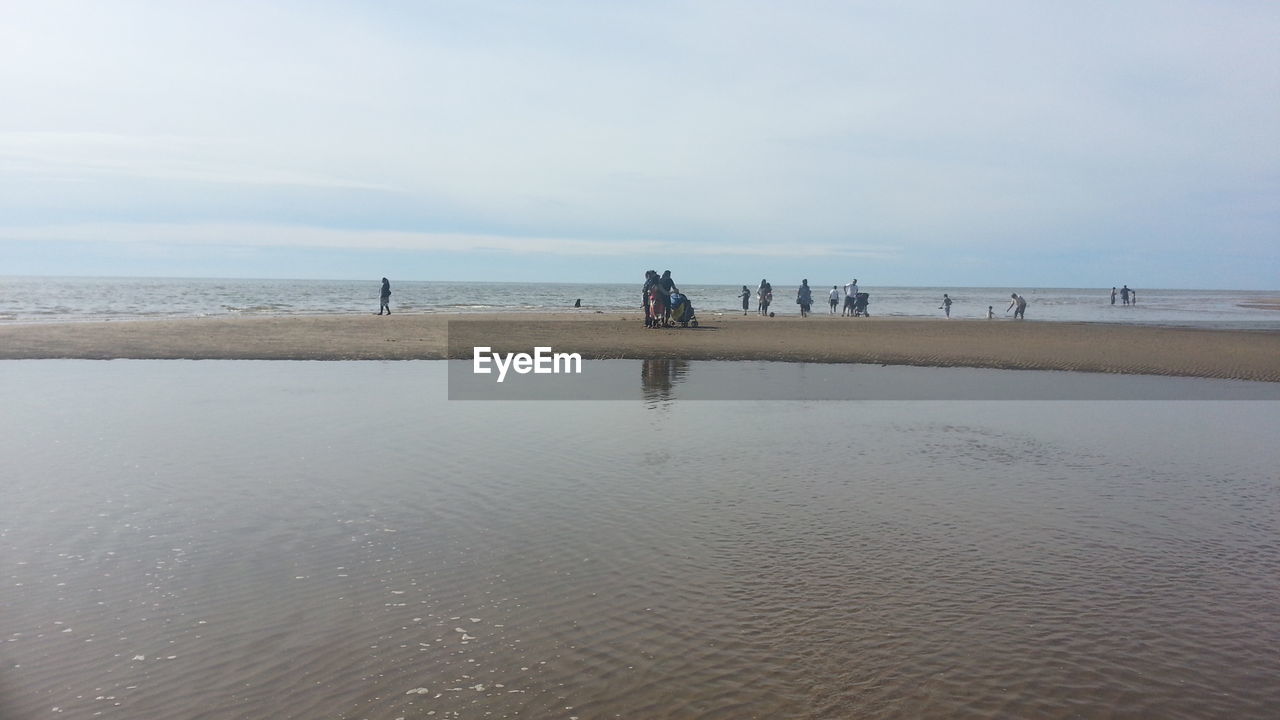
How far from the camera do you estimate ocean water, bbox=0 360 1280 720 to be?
16.3ft

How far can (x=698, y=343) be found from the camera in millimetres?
27734

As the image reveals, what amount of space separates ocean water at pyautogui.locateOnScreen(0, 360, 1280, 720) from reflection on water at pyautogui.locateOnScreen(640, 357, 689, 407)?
11.6ft

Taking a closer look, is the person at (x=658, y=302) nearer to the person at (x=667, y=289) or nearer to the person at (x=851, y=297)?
the person at (x=667, y=289)

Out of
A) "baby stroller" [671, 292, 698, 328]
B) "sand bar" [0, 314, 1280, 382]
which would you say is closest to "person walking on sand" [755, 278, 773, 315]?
"sand bar" [0, 314, 1280, 382]

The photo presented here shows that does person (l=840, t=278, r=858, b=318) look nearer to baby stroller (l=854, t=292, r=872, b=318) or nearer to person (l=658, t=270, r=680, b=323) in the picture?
baby stroller (l=854, t=292, r=872, b=318)

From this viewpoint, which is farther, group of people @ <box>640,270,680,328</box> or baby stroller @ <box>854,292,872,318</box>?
baby stroller @ <box>854,292,872,318</box>

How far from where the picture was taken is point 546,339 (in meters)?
29.2

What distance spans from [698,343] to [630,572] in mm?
21157

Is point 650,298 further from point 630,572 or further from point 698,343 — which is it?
point 630,572

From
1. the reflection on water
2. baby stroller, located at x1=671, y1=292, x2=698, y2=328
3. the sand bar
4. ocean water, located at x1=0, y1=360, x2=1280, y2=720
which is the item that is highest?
baby stroller, located at x1=671, y1=292, x2=698, y2=328

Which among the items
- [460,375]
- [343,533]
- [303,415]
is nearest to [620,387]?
[460,375]

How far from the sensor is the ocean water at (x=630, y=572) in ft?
16.3

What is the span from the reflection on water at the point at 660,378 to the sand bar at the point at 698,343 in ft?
5.19

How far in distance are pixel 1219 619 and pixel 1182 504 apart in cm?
334
